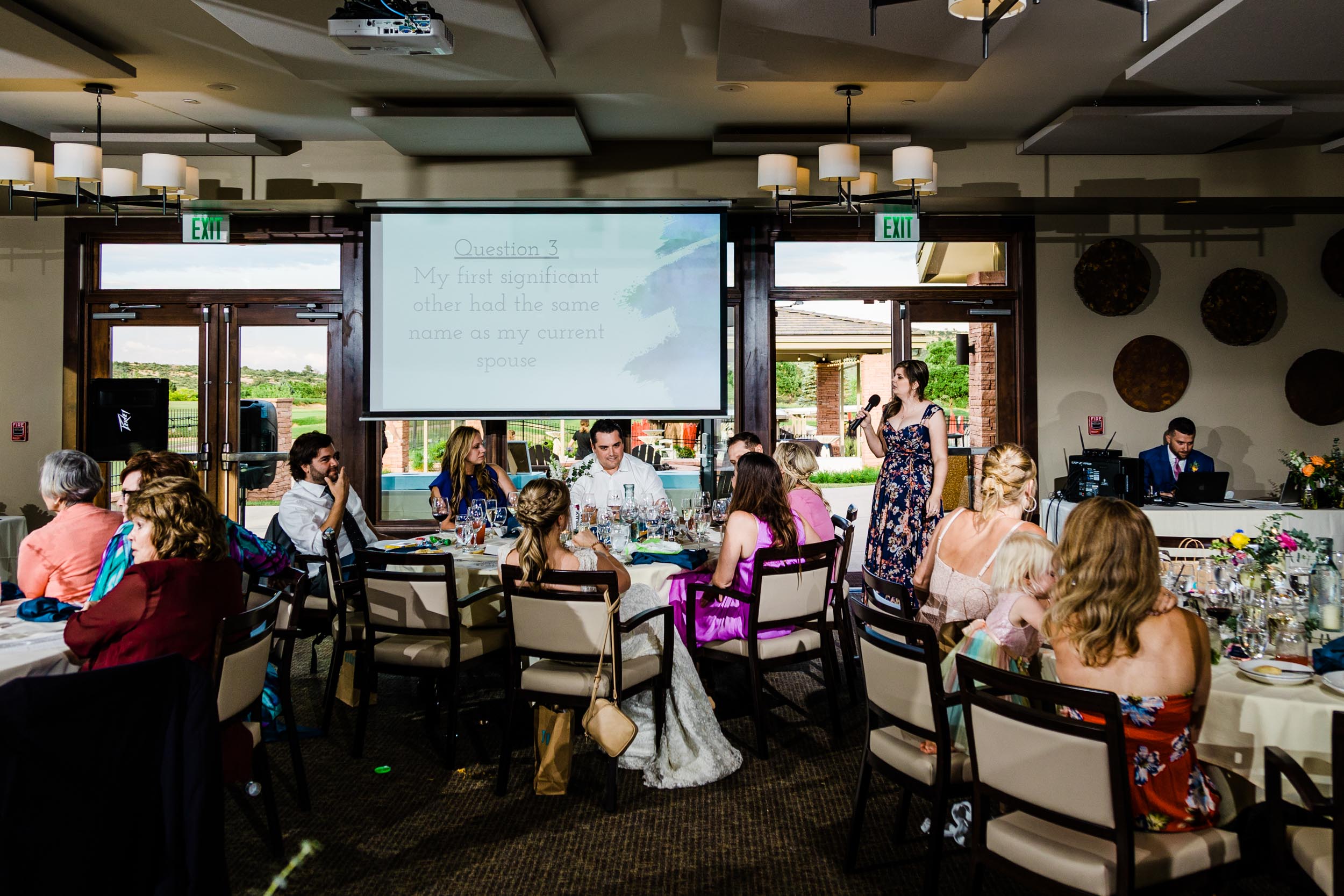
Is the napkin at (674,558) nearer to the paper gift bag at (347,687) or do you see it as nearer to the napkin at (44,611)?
the paper gift bag at (347,687)

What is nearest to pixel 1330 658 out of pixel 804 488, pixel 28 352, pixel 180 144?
pixel 804 488

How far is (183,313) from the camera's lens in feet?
24.2

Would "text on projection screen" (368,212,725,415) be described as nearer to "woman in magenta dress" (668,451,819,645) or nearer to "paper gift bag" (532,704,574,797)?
"woman in magenta dress" (668,451,819,645)

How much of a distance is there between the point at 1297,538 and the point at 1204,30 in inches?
108

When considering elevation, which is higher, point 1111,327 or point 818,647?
point 1111,327

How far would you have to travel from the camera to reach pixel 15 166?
5.33 meters

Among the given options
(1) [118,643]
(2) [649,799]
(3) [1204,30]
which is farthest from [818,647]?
(3) [1204,30]

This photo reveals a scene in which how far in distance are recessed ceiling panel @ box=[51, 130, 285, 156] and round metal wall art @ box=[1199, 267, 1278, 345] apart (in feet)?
25.3

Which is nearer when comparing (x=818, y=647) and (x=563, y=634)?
(x=563, y=634)

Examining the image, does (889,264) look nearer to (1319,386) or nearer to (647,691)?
(1319,386)

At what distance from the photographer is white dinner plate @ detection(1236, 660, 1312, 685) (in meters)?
2.32

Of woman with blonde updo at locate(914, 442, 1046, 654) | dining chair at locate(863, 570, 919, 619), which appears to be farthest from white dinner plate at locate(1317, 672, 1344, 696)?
dining chair at locate(863, 570, 919, 619)

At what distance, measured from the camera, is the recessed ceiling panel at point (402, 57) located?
13.7ft

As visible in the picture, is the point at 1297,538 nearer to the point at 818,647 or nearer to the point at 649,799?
the point at 818,647
